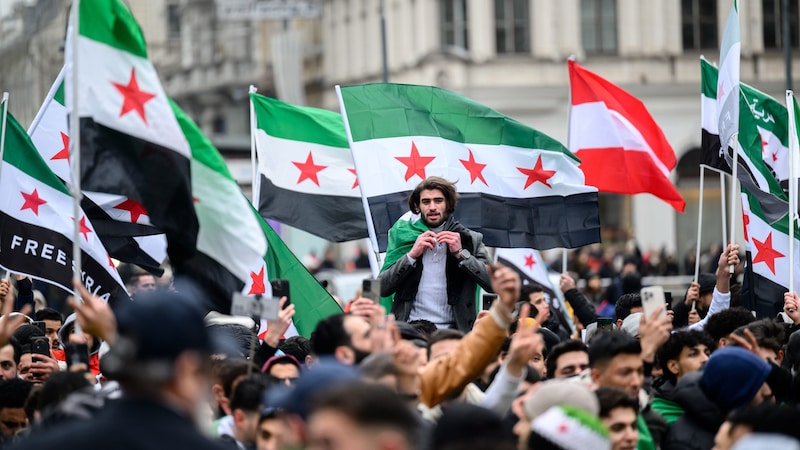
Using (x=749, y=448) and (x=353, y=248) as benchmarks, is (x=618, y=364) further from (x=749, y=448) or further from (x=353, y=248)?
(x=353, y=248)

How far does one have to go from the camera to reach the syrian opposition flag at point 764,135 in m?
14.1

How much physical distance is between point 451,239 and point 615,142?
484 centimetres

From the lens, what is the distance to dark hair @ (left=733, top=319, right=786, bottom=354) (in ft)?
31.9

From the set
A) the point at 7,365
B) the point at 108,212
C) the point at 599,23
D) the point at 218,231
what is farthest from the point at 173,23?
the point at 218,231

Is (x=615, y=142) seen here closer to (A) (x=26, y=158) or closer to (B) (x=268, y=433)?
(A) (x=26, y=158)

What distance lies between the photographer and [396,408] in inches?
196

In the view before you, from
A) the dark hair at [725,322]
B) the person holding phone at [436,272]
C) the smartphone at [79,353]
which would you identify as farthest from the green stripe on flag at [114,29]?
the dark hair at [725,322]

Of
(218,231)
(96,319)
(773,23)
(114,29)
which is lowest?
(96,319)

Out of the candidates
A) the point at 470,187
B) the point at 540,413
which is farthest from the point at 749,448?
the point at 470,187

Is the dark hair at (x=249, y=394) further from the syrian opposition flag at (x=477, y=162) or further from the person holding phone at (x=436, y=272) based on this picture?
the syrian opposition flag at (x=477, y=162)

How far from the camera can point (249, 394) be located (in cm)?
778

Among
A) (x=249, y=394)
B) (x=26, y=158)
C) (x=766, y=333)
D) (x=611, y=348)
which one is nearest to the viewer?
(x=249, y=394)

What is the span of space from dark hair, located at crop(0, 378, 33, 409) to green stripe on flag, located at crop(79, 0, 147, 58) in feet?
5.68

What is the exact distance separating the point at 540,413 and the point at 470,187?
6.57m
